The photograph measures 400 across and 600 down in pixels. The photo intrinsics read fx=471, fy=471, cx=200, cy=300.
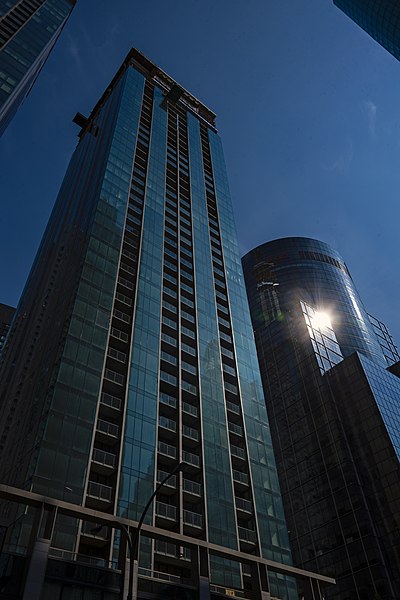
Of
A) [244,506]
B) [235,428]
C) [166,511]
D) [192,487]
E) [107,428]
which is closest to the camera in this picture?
[166,511]

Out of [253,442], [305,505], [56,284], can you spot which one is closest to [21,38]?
[56,284]

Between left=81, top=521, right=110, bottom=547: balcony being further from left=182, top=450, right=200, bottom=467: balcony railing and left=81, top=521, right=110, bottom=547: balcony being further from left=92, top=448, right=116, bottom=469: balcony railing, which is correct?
left=182, top=450, right=200, bottom=467: balcony railing

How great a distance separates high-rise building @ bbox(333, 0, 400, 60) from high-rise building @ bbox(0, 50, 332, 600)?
47.2 metres

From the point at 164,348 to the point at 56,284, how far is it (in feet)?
60.2

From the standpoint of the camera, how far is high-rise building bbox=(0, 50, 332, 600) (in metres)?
33.9

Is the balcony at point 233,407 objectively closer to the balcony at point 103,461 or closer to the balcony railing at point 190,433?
the balcony railing at point 190,433

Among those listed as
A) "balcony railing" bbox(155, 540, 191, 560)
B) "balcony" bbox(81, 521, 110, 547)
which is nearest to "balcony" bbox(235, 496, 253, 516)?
"balcony railing" bbox(155, 540, 191, 560)

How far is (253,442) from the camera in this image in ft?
167

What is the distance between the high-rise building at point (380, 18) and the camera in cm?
8356

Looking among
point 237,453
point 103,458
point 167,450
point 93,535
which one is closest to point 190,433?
point 167,450

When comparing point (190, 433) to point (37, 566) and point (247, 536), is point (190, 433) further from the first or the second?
point (37, 566)

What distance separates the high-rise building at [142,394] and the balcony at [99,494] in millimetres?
110

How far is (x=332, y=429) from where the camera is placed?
261 ft

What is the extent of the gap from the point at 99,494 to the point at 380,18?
9415 centimetres
